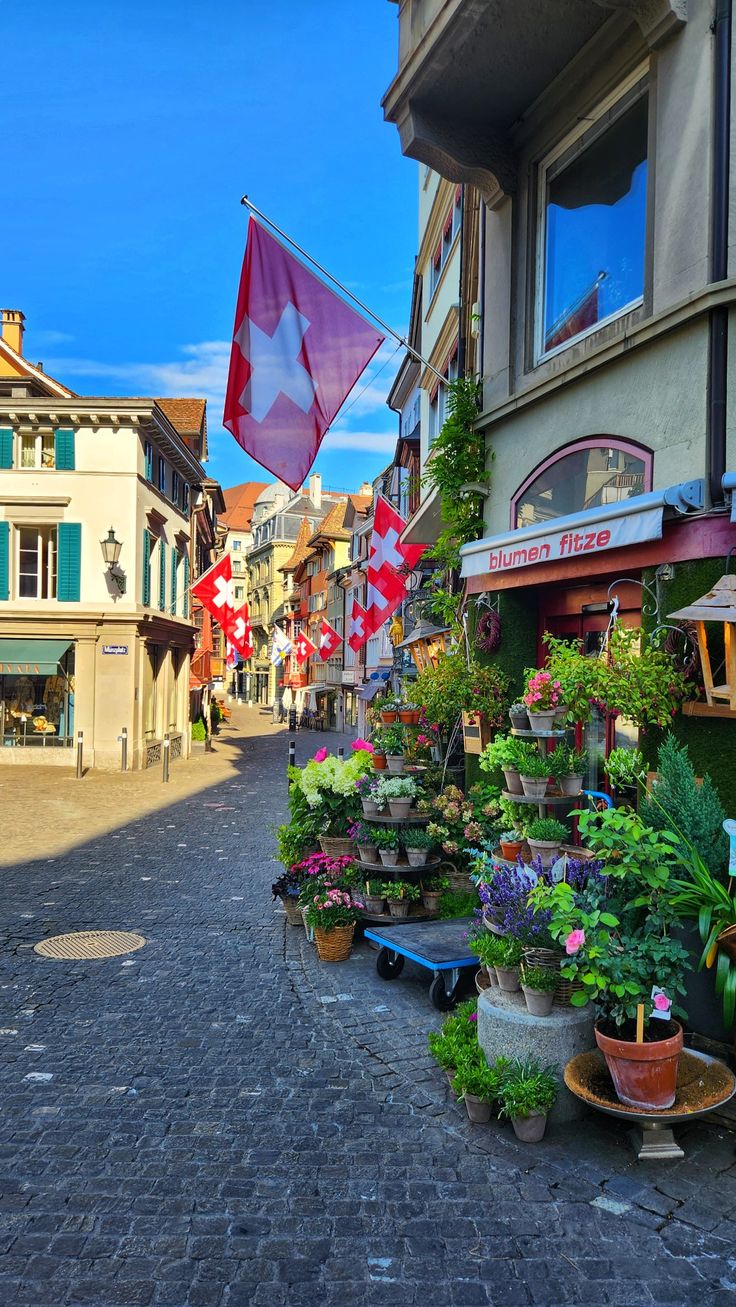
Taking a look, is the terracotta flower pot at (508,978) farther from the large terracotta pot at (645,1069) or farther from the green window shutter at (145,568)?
the green window shutter at (145,568)

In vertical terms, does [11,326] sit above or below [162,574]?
above

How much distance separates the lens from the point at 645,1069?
13.0 feet

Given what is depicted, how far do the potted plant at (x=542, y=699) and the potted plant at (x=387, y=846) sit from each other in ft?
6.97

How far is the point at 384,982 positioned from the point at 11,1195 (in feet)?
11.0

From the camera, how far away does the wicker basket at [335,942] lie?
714cm

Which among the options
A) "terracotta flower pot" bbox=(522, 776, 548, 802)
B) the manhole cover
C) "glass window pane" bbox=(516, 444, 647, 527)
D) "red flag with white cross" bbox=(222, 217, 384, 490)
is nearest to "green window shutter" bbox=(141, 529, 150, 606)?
"red flag with white cross" bbox=(222, 217, 384, 490)

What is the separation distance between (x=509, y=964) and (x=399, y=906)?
2.66m

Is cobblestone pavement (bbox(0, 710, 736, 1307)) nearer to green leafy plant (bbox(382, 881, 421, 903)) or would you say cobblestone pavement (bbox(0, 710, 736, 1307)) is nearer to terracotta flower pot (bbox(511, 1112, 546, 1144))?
terracotta flower pot (bbox(511, 1112, 546, 1144))

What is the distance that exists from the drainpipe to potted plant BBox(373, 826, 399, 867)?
12.7 ft

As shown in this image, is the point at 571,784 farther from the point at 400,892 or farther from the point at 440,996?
the point at 400,892

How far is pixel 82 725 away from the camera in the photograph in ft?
77.7

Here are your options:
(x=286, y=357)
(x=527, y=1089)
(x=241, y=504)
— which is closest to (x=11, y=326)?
(x=286, y=357)

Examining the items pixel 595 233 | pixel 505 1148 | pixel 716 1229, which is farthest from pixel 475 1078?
pixel 595 233

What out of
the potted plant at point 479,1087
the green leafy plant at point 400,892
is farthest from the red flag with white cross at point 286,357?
the potted plant at point 479,1087
